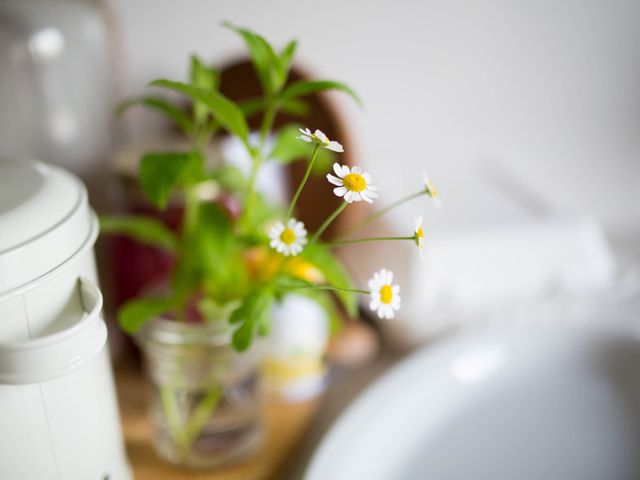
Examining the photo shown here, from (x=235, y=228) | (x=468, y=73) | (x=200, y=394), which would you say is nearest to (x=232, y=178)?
(x=235, y=228)

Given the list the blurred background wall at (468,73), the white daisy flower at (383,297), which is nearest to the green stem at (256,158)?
the white daisy flower at (383,297)

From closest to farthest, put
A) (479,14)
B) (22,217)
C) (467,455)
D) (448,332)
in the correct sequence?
(22,217), (467,455), (448,332), (479,14)

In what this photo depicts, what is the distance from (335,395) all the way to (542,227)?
0.23 meters

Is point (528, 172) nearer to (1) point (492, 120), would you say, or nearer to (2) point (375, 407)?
(1) point (492, 120)

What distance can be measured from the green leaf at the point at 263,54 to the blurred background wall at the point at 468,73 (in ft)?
→ 0.74

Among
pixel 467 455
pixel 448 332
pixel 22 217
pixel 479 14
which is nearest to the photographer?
pixel 22 217

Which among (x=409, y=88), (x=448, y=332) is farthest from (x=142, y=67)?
(x=448, y=332)

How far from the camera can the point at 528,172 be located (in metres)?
0.74

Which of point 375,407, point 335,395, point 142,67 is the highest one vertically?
point 142,67

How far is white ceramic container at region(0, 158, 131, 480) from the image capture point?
0.83ft

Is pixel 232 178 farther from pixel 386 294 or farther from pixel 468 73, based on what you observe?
pixel 468 73

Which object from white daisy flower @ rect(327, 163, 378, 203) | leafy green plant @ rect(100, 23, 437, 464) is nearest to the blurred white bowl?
leafy green plant @ rect(100, 23, 437, 464)

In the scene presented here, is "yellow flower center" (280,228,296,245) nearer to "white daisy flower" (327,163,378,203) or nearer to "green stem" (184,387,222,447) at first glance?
"white daisy flower" (327,163,378,203)

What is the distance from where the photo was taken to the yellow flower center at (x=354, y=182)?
0.83 feet
